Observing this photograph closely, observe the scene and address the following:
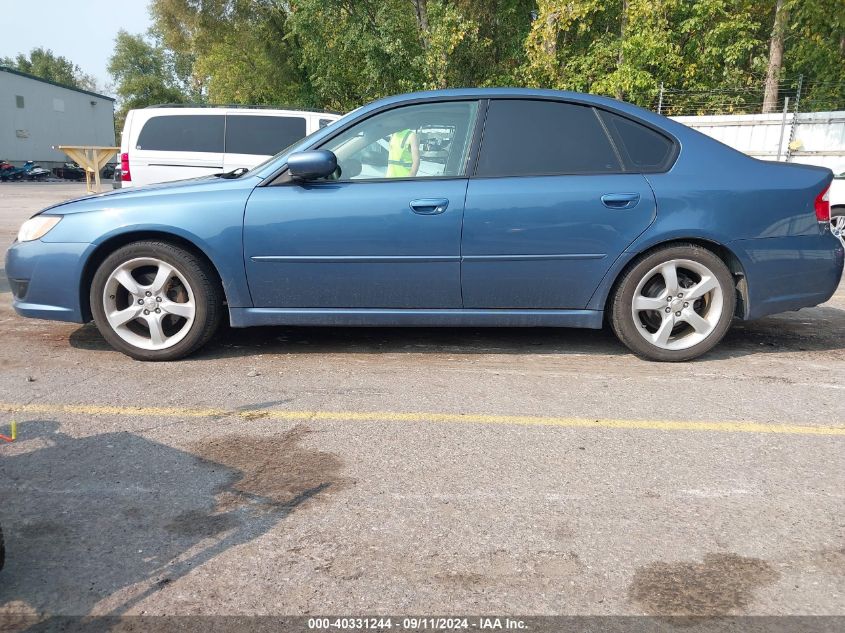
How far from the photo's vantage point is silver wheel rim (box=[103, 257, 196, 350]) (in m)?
4.39

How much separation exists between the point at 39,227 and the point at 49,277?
1.13 feet

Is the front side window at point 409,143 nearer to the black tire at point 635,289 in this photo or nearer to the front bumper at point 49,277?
the black tire at point 635,289

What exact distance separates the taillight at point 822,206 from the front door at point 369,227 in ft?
7.40

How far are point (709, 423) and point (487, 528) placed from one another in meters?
1.59

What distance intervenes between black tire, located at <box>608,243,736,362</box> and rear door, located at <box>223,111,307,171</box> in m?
7.10

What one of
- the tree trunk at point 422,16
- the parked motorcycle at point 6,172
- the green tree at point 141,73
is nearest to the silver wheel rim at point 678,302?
the tree trunk at point 422,16

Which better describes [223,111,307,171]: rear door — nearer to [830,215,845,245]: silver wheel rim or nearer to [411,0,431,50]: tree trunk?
[830,215,845,245]: silver wheel rim

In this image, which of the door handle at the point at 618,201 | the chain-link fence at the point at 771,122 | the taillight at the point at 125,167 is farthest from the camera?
the chain-link fence at the point at 771,122

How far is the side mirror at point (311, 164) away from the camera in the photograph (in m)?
4.17

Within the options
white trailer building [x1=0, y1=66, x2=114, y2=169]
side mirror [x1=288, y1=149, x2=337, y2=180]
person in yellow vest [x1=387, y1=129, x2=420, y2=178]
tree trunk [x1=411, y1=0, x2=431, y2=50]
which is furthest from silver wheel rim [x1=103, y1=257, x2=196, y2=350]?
white trailer building [x1=0, y1=66, x2=114, y2=169]

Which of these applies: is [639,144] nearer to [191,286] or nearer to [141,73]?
[191,286]

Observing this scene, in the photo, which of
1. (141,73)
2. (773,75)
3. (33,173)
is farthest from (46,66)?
(773,75)

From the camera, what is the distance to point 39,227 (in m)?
4.47

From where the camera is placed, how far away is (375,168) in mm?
4398
